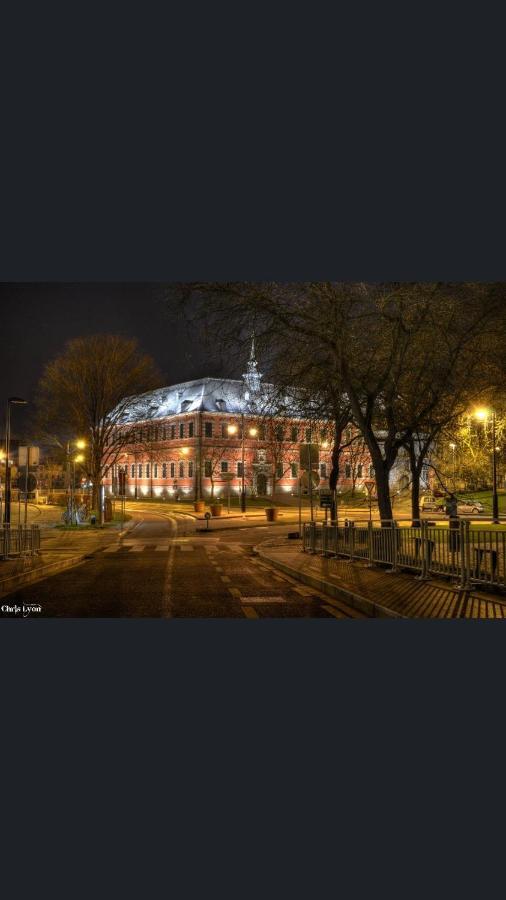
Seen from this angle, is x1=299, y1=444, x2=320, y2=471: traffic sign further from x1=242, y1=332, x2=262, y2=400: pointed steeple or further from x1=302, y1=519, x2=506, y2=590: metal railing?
x1=242, y1=332, x2=262, y2=400: pointed steeple

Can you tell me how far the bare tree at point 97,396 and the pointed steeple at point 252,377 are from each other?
4907 mm

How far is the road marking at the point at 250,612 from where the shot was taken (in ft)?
32.7

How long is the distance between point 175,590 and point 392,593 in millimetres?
3570

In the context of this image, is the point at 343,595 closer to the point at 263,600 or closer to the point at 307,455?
the point at 263,600

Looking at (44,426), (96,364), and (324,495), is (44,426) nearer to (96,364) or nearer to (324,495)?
(96,364)

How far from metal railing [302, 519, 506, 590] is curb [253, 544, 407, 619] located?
1.79 meters

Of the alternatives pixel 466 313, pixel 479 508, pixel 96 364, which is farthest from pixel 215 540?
pixel 479 508

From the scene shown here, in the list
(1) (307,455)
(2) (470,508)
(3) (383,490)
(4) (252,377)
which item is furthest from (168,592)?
(2) (470,508)

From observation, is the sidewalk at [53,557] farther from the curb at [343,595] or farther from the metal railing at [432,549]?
the metal railing at [432,549]

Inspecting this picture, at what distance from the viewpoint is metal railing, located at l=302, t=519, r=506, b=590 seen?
11664mm

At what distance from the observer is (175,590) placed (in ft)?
41.0

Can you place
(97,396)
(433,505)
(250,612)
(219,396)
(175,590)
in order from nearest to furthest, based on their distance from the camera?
1. (250,612)
2. (175,590)
3. (219,396)
4. (97,396)
5. (433,505)

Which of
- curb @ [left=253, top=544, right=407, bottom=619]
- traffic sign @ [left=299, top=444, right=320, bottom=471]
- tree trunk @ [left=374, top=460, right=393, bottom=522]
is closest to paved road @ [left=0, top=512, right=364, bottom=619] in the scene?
curb @ [left=253, top=544, right=407, bottom=619]

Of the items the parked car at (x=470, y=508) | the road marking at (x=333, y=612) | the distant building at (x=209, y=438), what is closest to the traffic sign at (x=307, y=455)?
the distant building at (x=209, y=438)
